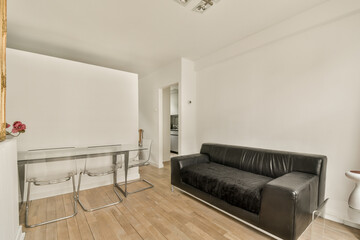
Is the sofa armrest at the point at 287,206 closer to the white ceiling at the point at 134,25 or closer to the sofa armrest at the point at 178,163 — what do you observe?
the sofa armrest at the point at 178,163

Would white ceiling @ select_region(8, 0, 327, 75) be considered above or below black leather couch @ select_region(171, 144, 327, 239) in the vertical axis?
above

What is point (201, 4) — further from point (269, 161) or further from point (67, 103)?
point (67, 103)

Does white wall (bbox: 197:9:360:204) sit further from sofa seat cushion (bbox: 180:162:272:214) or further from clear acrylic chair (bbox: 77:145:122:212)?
clear acrylic chair (bbox: 77:145:122:212)

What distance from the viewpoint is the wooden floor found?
1778 mm

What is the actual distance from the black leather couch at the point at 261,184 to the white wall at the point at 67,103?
64.3 inches

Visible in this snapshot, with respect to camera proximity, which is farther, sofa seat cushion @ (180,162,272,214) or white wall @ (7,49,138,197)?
white wall @ (7,49,138,197)

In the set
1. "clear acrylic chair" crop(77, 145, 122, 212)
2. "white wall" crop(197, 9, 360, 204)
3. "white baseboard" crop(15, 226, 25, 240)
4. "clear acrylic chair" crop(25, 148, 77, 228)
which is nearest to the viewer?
"white baseboard" crop(15, 226, 25, 240)

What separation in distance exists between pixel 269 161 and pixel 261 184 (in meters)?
0.53

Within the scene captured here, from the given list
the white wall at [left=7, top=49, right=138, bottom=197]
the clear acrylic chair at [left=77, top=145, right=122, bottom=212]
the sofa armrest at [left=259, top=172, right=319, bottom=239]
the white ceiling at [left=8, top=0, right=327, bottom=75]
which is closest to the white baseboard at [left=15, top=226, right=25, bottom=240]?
the clear acrylic chair at [left=77, top=145, right=122, bottom=212]

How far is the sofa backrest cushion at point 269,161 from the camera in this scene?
1.99 m

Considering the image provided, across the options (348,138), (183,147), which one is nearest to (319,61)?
(348,138)

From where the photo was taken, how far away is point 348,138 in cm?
199

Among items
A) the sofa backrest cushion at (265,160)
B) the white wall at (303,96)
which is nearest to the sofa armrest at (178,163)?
the sofa backrest cushion at (265,160)

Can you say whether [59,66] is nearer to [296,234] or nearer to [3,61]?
[3,61]
